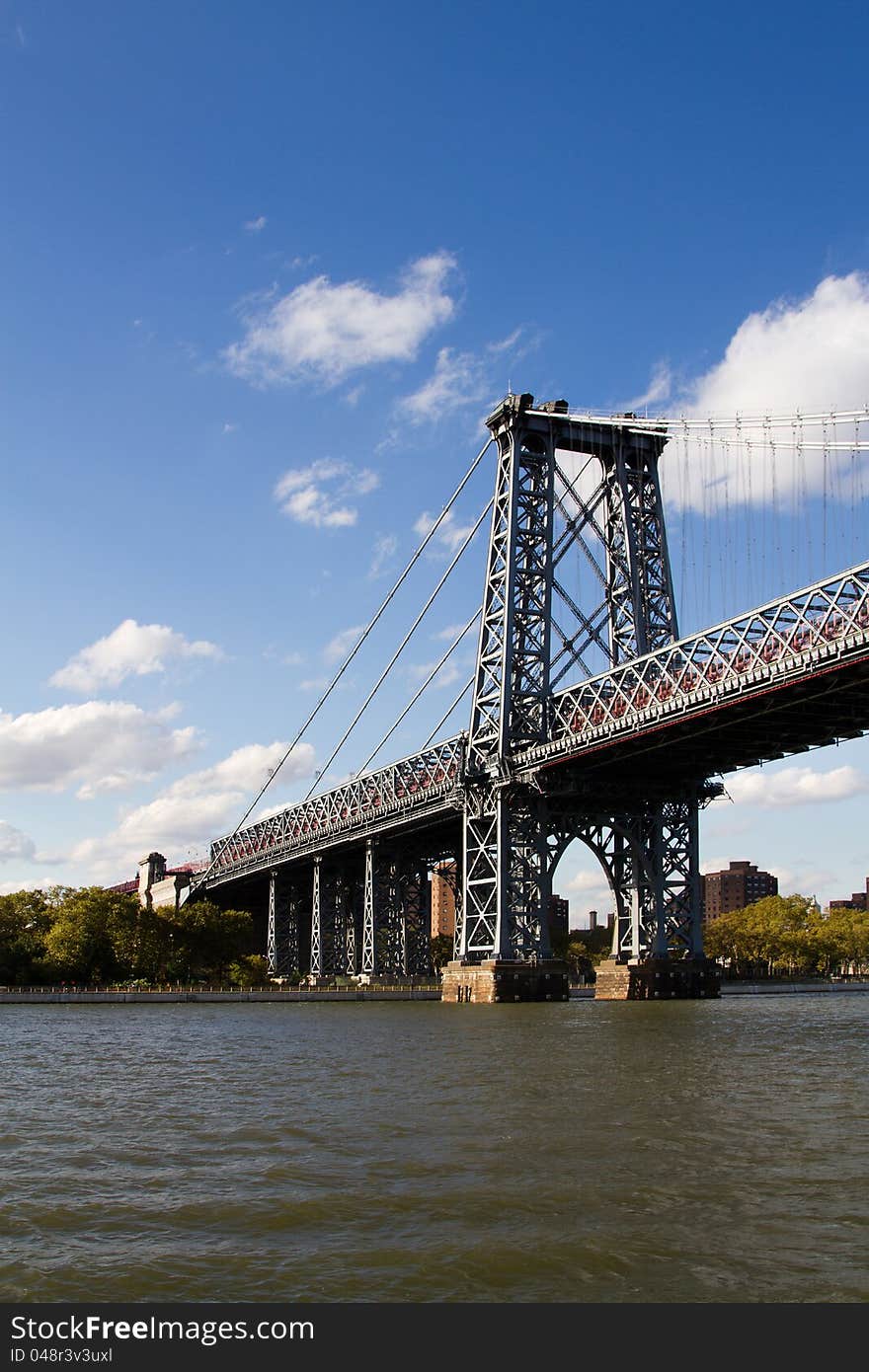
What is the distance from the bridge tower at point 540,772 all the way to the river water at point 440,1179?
4429 centimetres

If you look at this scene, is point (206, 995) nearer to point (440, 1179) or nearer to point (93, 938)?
point (93, 938)

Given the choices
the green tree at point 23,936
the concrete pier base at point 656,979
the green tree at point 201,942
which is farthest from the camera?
the green tree at point 201,942

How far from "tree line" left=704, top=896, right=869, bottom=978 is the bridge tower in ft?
311

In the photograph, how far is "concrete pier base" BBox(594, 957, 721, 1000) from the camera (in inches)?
3462

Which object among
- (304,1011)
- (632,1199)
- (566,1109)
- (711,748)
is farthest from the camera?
(304,1011)

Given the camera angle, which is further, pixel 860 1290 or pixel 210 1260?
pixel 210 1260

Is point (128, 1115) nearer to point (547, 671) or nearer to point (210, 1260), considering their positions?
point (210, 1260)

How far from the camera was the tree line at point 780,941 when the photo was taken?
18200 cm

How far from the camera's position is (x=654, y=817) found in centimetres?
9225

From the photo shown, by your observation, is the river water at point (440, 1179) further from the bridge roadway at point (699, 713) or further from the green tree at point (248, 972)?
the green tree at point (248, 972)

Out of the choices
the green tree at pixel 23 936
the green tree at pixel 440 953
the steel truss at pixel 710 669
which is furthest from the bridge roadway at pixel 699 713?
the green tree at pixel 440 953

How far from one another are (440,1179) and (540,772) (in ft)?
211
